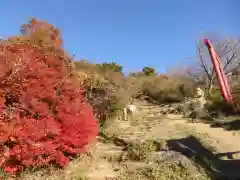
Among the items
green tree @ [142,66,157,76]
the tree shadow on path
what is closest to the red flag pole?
the tree shadow on path

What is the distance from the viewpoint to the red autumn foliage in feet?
19.9

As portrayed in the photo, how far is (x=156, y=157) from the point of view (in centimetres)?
824

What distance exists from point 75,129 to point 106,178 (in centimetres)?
150

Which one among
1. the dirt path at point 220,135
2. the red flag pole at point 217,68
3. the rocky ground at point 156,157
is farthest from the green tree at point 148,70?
the red flag pole at point 217,68

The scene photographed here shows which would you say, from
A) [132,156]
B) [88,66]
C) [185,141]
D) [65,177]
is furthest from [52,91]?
[88,66]

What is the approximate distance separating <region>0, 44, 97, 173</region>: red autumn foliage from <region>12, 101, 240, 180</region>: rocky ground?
2.57ft

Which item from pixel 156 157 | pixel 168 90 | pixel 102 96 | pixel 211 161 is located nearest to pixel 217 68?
pixel 211 161

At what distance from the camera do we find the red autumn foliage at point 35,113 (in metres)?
6.05

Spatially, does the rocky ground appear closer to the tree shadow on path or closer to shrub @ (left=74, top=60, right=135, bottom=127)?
the tree shadow on path

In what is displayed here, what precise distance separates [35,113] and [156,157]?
12.2 feet

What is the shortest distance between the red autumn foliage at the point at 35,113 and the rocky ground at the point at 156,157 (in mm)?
783

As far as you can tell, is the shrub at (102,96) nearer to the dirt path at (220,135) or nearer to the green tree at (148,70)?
the dirt path at (220,135)

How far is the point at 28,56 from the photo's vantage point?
21.6 feet

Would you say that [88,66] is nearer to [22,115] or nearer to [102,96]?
[102,96]
